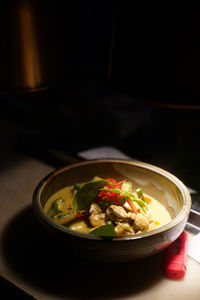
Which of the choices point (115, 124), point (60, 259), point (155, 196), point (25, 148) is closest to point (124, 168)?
point (155, 196)

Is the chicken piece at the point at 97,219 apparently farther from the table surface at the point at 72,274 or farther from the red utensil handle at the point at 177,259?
the red utensil handle at the point at 177,259

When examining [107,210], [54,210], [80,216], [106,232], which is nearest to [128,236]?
[106,232]

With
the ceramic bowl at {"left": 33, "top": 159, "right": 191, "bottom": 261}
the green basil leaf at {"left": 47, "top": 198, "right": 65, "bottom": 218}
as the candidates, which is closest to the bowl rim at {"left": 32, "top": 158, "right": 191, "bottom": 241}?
the ceramic bowl at {"left": 33, "top": 159, "right": 191, "bottom": 261}

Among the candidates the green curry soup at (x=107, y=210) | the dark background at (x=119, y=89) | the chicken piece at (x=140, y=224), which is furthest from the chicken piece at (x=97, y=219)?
the dark background at (x=119, y=89)

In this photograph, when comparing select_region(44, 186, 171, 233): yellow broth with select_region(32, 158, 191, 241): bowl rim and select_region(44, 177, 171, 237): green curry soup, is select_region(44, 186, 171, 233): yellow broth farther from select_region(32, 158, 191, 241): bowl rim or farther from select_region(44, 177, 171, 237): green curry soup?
select_region(32, 158, 191, 241): bowl rim

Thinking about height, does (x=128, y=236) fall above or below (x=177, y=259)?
above

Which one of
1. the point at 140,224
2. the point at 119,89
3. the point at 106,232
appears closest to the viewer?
the point at 119,89

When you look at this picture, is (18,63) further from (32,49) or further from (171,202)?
(171,202)

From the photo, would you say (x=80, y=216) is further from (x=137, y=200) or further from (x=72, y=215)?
(x=137, y=200)
